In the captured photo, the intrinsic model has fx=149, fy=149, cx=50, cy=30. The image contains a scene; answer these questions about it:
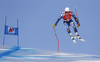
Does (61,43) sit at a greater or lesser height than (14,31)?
lesser

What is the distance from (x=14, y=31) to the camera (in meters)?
3.81

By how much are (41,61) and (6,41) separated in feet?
9.44

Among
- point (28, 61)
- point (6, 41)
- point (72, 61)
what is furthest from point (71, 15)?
point (6, 41)

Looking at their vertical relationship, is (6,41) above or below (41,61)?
above

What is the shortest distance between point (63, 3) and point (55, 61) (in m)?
2.79

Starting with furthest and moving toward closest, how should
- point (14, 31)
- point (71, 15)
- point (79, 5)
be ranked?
1. point (79, 5)
2. point (14, 31)
3. point (71, 15)

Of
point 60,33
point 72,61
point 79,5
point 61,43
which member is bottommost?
point 72,61

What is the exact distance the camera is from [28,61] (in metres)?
1.75

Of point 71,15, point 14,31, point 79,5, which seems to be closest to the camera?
point 71,15

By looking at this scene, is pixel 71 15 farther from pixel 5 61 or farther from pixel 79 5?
pixel 79 5

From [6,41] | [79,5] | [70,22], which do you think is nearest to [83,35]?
[79,5]

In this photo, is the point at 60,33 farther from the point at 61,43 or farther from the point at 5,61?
the point at 5,61

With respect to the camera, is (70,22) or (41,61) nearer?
(41,61)

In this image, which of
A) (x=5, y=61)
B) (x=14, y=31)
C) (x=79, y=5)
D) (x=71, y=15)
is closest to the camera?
(x=5, y=61)
